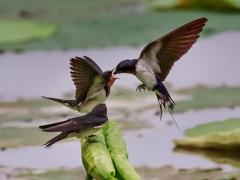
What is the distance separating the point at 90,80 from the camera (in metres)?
2.72

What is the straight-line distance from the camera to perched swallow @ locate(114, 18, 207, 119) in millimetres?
2643

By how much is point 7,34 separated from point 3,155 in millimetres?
2178

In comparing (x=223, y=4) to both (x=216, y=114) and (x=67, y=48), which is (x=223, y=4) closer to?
(x=67, y=48)

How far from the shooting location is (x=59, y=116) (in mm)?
4715

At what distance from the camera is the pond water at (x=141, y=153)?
13.2 feet

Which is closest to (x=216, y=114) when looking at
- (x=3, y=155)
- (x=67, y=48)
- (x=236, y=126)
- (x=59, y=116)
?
(x=236, y=126)

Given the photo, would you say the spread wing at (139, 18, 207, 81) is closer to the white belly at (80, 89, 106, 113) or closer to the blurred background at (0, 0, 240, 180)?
the white belly at (80, 89, 106, 113)

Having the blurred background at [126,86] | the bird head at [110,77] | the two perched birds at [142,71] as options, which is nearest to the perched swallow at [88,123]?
the two perched birds at [142,71]

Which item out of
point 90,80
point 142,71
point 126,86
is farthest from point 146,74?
point 126,86

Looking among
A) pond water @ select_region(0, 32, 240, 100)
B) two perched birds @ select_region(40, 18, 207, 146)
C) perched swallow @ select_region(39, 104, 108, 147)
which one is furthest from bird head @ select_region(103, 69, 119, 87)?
pond water @ select_region(0, 32, 240, 100)

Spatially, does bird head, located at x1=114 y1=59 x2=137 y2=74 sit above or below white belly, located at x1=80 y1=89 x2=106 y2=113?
above

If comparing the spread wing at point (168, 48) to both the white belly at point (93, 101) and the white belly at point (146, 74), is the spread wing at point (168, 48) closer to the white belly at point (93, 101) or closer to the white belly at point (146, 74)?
the white belly at point (146, 74)

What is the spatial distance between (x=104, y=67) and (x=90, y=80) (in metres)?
2.76

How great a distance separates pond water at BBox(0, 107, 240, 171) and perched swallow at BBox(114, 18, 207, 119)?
1325 mm
